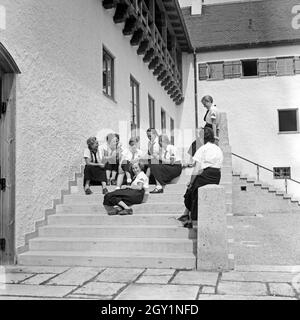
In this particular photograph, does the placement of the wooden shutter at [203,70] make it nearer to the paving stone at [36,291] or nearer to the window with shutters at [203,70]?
the window with shutters at [203,70]

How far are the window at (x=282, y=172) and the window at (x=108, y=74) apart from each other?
13.8 m

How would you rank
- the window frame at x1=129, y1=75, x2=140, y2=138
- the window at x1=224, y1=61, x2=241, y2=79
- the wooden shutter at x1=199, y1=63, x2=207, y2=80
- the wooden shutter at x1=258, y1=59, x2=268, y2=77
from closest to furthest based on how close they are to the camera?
the window frame at x1=129, y1=75, x2=140, y2=138
the wooden shutter at x1=258, y1=59, x2=268, y2=77
the window at x1=224, y1=61, x2=241, y2=79
the wooden shutter at x1=199, y1=63, x2=207, y2=80

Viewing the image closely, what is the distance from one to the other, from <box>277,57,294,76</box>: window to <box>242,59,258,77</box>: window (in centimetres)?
124

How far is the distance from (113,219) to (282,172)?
58.6 ft

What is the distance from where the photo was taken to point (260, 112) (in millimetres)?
23828

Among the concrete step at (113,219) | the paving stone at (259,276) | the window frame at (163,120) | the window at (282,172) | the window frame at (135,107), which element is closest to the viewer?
the paving stone at (259,276)

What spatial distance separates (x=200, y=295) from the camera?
15.1ft

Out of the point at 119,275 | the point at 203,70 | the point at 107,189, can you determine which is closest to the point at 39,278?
the point at 119,275

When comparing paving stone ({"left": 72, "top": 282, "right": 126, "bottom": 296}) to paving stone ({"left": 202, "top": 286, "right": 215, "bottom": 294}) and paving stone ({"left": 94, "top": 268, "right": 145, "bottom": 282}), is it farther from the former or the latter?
paving stone ({"left": 202, "top": 286, "right": 215, "bottom": 294})

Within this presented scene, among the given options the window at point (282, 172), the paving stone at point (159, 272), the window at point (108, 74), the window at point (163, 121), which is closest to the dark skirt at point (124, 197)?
the paving stone at point (159, 272)

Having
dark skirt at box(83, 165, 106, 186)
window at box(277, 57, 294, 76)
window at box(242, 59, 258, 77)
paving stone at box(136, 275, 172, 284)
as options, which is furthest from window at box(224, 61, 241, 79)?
paving stone at box(136, 275, 172, 284)

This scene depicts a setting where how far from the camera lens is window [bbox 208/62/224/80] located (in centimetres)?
2428

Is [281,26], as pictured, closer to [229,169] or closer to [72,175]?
[229,169]

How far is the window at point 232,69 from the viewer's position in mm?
24047
